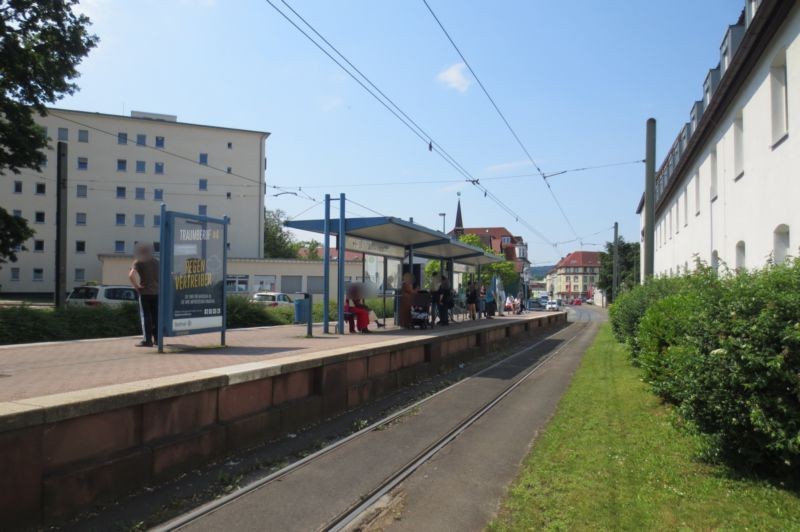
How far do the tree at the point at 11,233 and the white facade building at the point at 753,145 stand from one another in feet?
77.6

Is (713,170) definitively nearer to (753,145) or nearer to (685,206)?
(753,145)

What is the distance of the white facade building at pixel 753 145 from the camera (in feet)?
36.6

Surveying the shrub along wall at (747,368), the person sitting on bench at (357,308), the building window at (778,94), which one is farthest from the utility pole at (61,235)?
the building window at (778,94)

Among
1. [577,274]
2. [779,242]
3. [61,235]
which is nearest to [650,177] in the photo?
[779,242]

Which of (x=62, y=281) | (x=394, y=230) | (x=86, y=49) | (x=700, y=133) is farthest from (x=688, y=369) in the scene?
(x=86, y=49)

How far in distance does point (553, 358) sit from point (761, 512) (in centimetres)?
1361

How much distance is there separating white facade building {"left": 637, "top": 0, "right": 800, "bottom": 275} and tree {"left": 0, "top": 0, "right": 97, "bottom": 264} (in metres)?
22.2

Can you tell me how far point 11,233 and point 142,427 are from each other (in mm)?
22471

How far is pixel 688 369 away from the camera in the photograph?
19.2ft

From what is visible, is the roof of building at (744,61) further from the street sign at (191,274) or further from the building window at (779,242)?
the street sign at (191,274)

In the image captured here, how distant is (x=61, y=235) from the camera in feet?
61.7

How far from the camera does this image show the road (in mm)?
4887

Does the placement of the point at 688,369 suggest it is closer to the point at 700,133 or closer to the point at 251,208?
the point at 700,133

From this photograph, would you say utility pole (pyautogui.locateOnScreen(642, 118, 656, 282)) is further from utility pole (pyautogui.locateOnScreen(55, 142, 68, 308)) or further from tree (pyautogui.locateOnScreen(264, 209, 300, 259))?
tree (pyautogui.locateOnScreen(264, 209, 300, 259))
